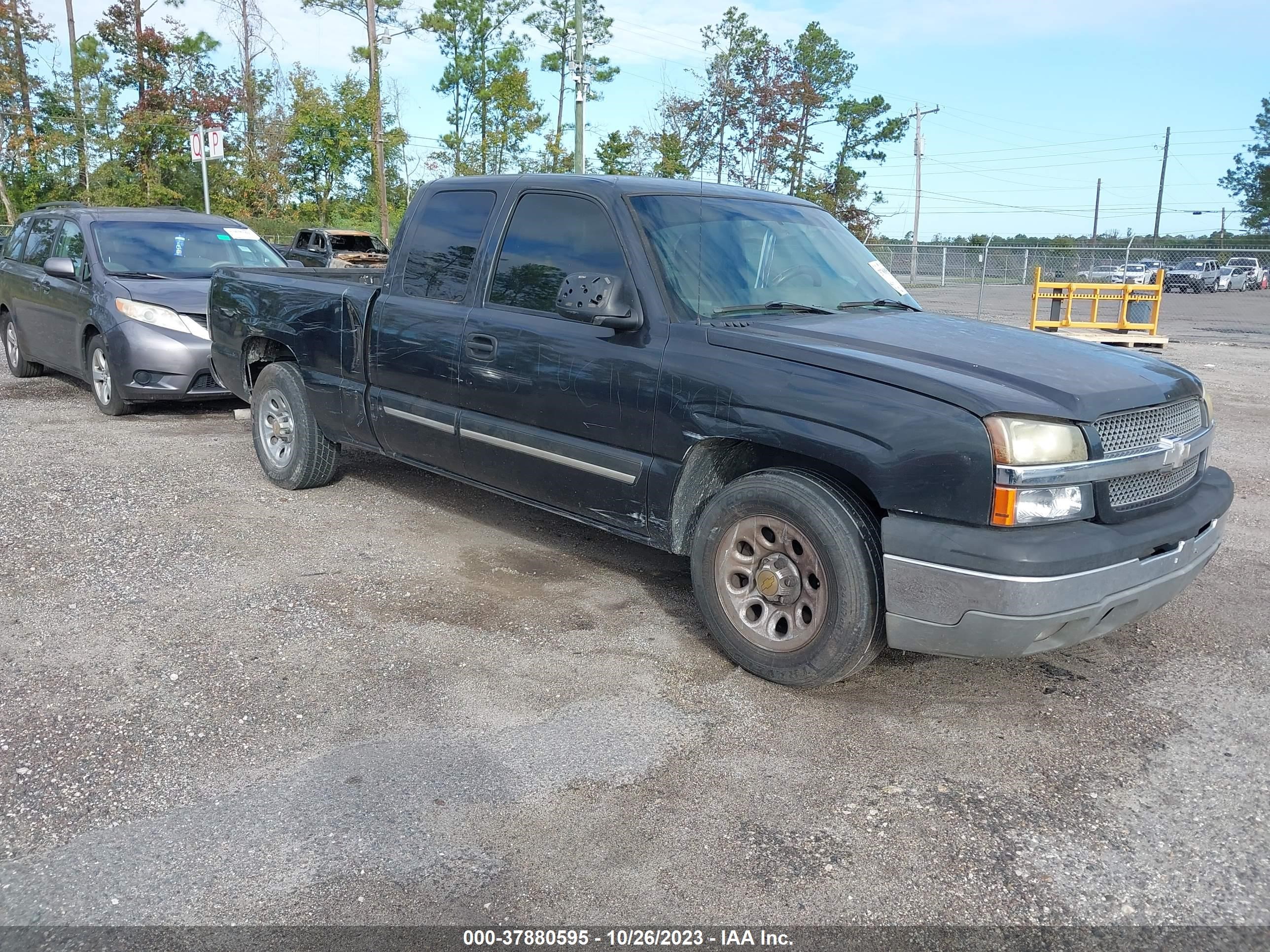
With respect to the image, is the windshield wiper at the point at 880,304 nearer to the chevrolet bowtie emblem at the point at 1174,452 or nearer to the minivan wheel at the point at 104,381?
the chevrolet bowtie emblem at the point at 1174,452

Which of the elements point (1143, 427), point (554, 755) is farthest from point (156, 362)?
point (1143, 427)

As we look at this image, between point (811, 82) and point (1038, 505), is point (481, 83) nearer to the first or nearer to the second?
point (811, 82)

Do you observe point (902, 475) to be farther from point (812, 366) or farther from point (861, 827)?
point (861, 827)

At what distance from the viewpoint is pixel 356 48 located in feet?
101

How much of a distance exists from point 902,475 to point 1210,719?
1.51 meters

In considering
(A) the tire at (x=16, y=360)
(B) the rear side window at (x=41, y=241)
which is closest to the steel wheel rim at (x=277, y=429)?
(B) the rear side window at (x=41, y=241)

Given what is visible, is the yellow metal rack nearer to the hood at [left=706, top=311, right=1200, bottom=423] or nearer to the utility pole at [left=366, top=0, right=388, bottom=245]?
the hood at [left=706, top=311, right=1200, bottom=423]

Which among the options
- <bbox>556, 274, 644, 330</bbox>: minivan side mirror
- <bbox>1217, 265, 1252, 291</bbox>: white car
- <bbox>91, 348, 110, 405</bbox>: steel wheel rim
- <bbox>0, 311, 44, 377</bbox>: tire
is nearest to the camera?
<bbox>556, 274, 644, 330</bbox>: minivan side mirror

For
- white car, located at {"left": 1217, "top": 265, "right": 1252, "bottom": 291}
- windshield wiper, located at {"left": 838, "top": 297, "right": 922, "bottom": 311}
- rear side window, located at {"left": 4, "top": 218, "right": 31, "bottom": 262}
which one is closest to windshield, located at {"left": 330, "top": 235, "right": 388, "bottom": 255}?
rear side window, located at {"left": 4, "top": 218, "right": 31, "bottom": 262}

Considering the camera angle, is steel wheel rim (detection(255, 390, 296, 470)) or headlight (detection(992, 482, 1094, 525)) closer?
headlight (detection(992, 482, 1094, 525))

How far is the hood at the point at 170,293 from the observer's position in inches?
337

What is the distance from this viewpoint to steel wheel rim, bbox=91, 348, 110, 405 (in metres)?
8.81

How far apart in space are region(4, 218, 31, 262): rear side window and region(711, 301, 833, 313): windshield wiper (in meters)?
9.11

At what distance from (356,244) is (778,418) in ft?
68.0
